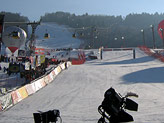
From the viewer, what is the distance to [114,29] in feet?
466

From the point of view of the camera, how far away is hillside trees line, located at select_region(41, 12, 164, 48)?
120694mm

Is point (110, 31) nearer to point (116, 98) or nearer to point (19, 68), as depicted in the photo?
point (19, 68)

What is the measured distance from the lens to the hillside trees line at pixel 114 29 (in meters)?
121

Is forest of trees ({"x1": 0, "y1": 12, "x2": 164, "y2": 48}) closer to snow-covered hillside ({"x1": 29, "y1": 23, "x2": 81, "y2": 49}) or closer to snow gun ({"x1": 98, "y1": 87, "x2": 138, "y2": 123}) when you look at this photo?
snow-covered hillside ({"x1": 29, "y1": 23, "x2": 81, "y2": 49})

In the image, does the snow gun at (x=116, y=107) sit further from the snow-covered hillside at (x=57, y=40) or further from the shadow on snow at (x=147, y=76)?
the snow-covered hillside at (x=57, y=40)

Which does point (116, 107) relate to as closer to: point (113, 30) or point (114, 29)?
point (113, 30)

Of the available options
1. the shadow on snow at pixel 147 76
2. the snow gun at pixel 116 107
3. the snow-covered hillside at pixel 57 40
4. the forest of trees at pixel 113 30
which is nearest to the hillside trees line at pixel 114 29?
the forest of trees at pixel 113 30

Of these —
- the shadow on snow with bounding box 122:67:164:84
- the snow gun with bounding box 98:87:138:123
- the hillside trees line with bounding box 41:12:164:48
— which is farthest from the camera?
the hillside trees line with bounding box 41:12:164:48

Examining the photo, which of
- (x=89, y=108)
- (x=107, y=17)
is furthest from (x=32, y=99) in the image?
(x=107, y=17)

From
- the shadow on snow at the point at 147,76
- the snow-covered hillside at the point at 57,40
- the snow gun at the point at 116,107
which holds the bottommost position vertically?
the shadow on snow at the point at 147,76

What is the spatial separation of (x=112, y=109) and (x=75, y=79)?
18.6 meters

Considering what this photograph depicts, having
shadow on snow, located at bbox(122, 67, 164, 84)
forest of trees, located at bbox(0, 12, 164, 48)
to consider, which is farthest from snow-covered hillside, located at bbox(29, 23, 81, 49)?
shadow on snow, located at bbox(122, 67, 164, 84)

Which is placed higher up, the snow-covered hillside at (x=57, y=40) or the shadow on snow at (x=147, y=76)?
the snow-covered hillside at (x=57, y=40)

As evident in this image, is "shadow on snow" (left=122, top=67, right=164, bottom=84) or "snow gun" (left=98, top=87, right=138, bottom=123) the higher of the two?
"snow gun" (left=98, top=87, right=138, bottom=123)
